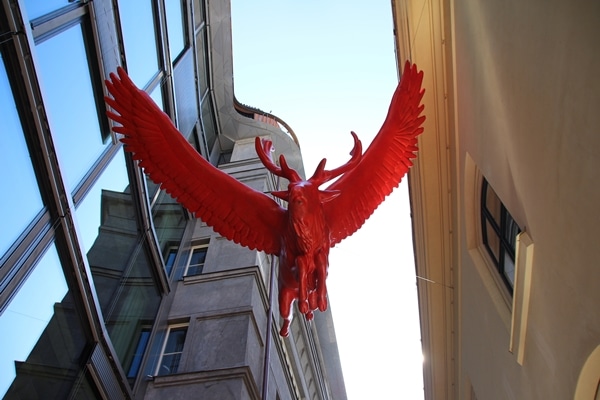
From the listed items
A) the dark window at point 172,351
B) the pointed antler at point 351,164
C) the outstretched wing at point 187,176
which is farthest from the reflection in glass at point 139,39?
the pointed antler at point 351,164

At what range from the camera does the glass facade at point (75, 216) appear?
189 inches

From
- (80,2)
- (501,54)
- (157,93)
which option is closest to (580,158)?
(501,54)

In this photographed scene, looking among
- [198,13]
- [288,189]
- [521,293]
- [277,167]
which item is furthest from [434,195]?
[198,13]

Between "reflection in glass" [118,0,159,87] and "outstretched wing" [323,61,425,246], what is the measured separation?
4726mm

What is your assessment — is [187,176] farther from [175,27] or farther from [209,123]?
[209,123]

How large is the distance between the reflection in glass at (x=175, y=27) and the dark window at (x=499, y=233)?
22.9ft

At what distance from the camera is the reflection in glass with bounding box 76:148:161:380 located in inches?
258

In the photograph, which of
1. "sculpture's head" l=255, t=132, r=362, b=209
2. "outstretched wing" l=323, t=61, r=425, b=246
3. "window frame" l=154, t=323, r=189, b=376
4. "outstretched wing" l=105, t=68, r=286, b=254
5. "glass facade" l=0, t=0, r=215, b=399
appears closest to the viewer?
"sculpture's head" l=255, t=132, r=362, b=209

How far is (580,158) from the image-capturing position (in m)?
2.73

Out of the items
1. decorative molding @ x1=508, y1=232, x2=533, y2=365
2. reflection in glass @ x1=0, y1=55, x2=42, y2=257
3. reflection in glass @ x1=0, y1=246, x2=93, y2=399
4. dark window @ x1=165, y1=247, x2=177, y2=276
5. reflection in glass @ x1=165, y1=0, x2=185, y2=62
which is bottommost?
decorative molding @ x1=508, y1=232, x2=533, y2=365

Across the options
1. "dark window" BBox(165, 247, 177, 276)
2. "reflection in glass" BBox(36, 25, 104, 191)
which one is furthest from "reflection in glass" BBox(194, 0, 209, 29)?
"reflection in glass" BBox(36, 25, 104, 191)

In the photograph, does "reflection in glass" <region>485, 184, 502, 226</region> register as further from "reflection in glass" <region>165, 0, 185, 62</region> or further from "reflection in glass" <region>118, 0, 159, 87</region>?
"reflection in glass" <region>165, 0, 185, 62</region>

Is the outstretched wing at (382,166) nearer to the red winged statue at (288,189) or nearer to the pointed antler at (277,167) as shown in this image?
the red winged statue at (288,189)

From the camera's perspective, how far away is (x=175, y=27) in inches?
412
